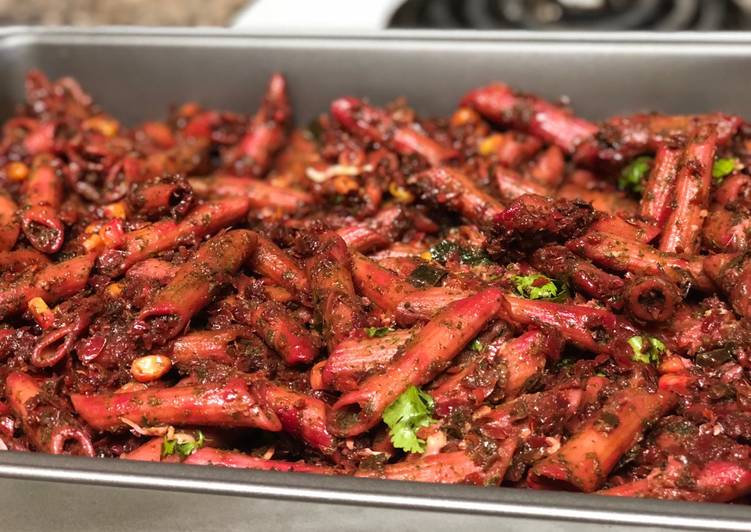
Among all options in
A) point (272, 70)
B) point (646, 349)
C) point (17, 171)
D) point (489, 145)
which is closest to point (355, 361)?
point (646, 349)

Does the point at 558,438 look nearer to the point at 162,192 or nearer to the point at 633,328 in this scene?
the point at 633,328

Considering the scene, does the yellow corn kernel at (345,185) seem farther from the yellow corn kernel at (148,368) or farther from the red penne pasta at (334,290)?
the yellow corn kernel at (148,368)

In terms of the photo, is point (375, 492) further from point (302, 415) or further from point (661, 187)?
point (661, 187)

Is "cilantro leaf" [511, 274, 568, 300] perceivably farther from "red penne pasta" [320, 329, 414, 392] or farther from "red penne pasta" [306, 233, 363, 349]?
"red penne pasta" [306, 233, 363, 349]

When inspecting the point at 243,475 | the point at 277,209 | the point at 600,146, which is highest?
the point at 600,146

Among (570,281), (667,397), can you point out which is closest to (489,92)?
(570,281)

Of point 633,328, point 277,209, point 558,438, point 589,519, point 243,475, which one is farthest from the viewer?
point 277,209

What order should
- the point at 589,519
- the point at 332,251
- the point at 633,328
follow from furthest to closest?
the point at 332,251
the point at 633,328
the point at 589,519
